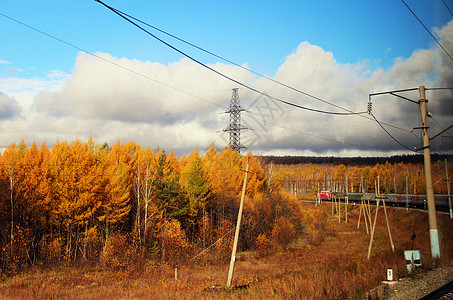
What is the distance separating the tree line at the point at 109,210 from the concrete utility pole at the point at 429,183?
14.9m

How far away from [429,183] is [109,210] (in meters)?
33.0

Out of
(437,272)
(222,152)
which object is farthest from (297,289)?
(222,152)

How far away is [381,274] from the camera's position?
1758 centimetres

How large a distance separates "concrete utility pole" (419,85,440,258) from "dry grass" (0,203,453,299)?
1032 mm

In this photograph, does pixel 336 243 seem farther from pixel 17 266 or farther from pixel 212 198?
pixel 17 266

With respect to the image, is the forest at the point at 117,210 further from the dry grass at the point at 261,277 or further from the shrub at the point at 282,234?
the dry grass at the point at 261,277

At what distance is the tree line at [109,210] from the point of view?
34.3 m

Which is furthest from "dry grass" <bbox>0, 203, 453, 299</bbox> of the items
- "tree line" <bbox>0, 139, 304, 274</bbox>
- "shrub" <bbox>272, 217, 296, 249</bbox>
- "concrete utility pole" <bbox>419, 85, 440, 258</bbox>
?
"tree line" <bbox>0, 139, 304, 274</bbox>

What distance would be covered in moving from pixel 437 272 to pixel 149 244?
31.6 meters

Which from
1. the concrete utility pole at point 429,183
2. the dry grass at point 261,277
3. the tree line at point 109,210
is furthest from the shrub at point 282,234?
the concrete utility pole at point 429,183

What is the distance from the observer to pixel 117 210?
128ft

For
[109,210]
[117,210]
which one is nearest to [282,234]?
[117,210]

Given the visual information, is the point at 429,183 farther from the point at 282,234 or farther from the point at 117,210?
the point at 282,234

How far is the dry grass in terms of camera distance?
16.0m
